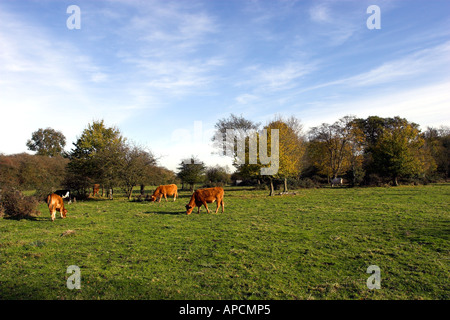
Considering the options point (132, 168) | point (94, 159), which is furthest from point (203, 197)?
point (94, 159)

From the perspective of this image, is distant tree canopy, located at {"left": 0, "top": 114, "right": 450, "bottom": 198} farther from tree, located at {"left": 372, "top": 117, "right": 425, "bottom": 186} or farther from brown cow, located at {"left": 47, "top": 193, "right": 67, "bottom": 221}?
brown cow, located at {"left": 47, "top": 193, "right": 67, "bottom": 221}

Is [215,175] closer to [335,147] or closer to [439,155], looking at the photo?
[335,147]

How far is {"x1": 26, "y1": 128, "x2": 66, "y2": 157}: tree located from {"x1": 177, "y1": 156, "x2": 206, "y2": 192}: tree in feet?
146

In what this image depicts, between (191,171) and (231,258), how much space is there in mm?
28289

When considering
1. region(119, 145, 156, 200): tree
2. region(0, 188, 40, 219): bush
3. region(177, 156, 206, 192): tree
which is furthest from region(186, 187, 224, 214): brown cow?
region(177, 156, 206, 192): tree

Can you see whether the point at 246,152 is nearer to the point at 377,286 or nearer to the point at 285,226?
the point at 285,226

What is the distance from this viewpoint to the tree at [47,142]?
6469 cm

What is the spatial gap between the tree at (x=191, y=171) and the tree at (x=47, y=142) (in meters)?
44.6

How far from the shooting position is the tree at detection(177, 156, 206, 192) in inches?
1378

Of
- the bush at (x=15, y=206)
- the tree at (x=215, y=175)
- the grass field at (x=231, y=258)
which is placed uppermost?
the tree at (x=215, y=175)

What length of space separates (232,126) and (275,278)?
46050mm

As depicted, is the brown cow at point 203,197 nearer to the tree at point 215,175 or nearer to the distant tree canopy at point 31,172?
the distant tree canopy at point 31,172

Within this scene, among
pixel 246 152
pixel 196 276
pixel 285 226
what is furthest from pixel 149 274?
pixel 246 152

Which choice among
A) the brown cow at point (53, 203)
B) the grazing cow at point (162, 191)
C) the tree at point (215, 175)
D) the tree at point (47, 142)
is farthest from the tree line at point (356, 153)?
the tree at point (47, 142)
